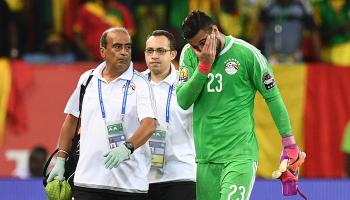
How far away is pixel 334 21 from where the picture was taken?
50.9 feet

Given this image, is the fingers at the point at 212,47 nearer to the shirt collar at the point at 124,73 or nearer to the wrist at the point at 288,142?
the shirt collar at the point at 124,73

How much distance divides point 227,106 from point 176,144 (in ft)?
4.34

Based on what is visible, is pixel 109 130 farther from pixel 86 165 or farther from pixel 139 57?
pixel 139 57

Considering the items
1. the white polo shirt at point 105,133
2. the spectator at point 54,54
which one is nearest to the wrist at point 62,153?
the white polo shirt at point 105,133

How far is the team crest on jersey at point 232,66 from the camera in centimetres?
880

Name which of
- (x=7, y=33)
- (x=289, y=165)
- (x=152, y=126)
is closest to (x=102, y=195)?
(x=152, y=126)

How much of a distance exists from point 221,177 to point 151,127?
716 mm

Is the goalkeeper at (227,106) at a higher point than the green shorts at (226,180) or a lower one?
higher

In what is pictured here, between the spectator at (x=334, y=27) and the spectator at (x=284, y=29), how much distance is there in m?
0.30

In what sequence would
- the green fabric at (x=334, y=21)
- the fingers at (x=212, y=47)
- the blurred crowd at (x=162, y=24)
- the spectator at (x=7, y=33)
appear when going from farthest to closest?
the green fabric at (x=334, y=21) → the spectator at (x=7, y=33) → the blurred crowd at (x=162, y=24) → the fingers at (x=212, y=47)

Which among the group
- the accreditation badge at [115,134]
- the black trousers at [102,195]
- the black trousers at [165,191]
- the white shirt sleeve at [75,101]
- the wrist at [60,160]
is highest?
the white shirt sleeve at [75,101]

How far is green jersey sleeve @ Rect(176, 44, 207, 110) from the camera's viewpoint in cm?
864

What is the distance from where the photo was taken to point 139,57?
1534 centimetres

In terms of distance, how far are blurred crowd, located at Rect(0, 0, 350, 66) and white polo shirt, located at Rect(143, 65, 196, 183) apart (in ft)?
15.7
